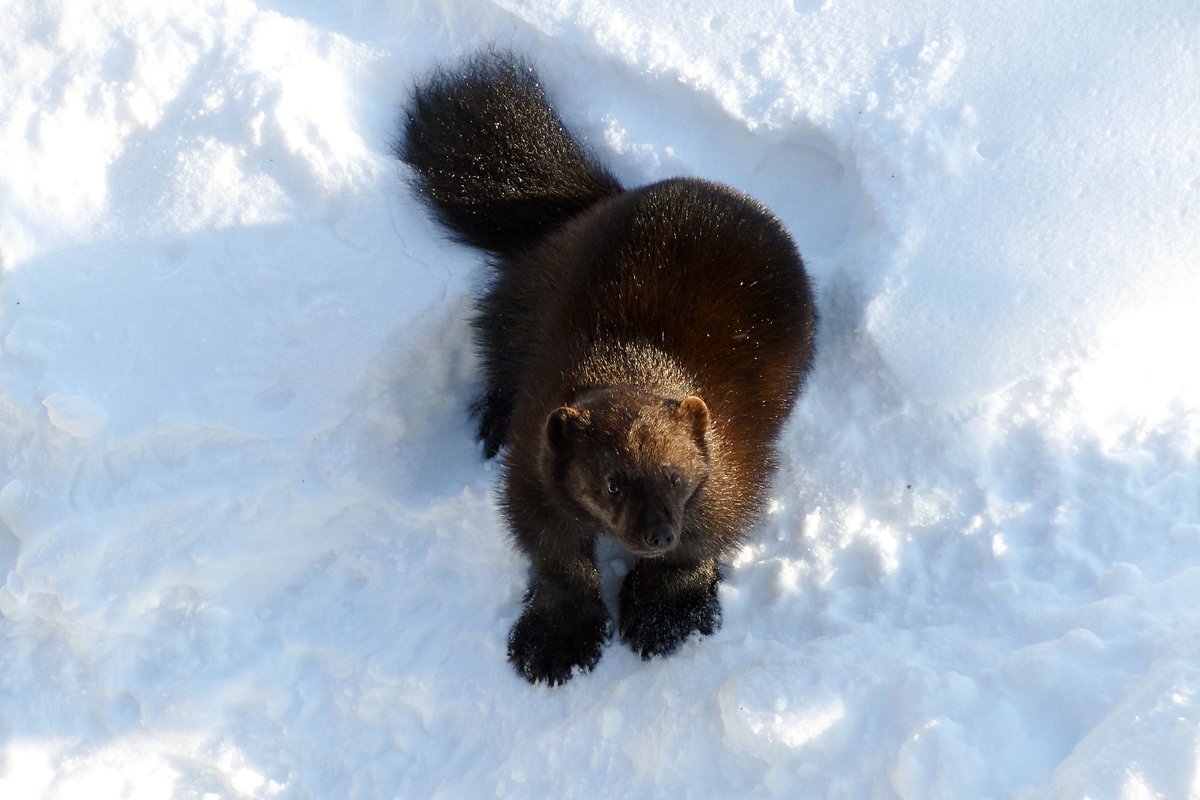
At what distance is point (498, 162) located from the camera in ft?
14.5

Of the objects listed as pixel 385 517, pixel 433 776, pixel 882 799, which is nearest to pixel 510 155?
pixel 385 517

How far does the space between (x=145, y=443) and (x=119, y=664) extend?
811mm

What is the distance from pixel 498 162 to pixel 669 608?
6.24 feet

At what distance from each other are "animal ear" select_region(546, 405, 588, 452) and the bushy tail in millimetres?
Answer: 1432

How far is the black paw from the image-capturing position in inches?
149

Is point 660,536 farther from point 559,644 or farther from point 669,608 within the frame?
point 559,644

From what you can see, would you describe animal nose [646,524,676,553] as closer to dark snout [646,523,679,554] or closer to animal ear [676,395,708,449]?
dark snout [646,523,679,554]

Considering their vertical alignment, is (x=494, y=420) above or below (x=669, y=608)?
below

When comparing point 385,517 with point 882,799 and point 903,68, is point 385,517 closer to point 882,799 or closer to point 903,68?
point 882,799

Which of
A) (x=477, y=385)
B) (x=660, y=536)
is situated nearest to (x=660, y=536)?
(x=660, y=536)

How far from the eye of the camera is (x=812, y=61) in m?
4.32

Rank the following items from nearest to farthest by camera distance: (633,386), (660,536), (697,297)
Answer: (660,536)
(633,386)
(697,297)

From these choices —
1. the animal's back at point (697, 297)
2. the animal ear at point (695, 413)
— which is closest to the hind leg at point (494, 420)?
the animal's back at point (697, 297)

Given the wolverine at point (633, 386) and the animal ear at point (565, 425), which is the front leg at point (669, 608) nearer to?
the wolverine at point (633, 386)
